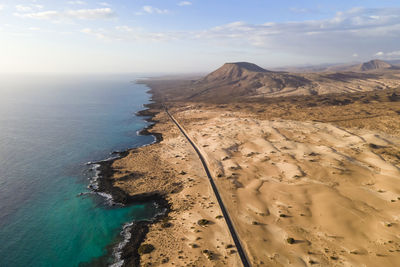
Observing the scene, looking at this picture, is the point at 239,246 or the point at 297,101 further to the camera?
the point at 297,101

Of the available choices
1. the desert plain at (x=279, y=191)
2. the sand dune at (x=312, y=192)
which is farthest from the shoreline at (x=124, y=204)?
the sand dune at (x=312, y=192)

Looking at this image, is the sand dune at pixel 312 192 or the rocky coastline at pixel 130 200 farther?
the rocky coastline at pixel 130 200

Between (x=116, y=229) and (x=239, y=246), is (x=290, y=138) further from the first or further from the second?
(x=116, y=229)

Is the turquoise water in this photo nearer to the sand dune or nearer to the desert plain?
the desert plain

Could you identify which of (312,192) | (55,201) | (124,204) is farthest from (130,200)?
(312,192)

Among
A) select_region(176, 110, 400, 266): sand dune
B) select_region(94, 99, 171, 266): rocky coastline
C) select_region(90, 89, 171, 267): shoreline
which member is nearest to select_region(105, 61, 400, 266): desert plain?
select_region(176, 110, 400, 266): sand dune

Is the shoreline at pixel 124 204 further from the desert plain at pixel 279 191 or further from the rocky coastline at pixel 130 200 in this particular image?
the desert plain at pixel 279 191

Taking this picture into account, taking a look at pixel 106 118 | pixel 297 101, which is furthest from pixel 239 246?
pixel 297 101

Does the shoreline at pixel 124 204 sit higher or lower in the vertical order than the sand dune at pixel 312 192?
lower
